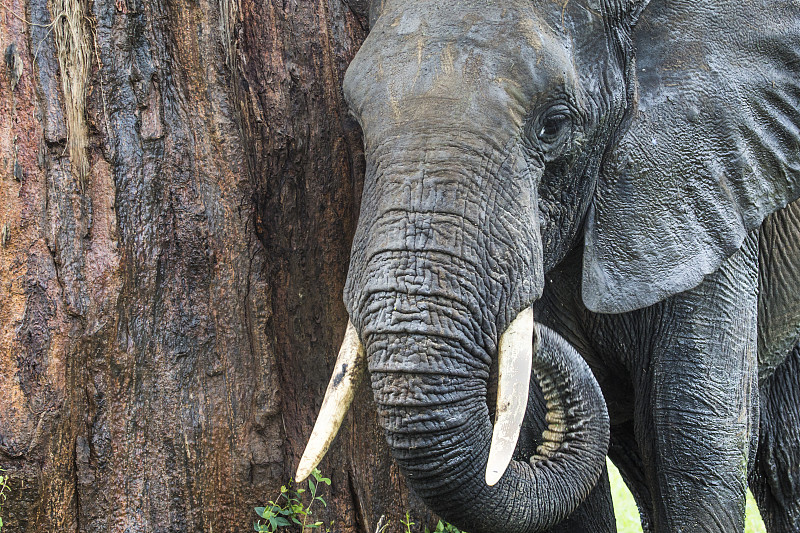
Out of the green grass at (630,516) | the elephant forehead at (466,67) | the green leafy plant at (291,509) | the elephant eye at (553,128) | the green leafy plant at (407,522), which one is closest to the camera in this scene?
the elephant forehead at (466,67)

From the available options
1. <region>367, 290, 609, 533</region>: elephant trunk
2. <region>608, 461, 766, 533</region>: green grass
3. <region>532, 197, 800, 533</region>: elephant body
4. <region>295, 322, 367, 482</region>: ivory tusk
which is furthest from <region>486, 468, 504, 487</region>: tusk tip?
<region>608, 461, 766, 533</region>: green grass

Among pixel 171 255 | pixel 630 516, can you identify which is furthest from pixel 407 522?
pixel 630 516

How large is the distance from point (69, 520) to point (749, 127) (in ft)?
8.93

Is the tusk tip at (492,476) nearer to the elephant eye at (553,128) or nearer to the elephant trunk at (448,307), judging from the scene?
the elephant trunk at (448,307)

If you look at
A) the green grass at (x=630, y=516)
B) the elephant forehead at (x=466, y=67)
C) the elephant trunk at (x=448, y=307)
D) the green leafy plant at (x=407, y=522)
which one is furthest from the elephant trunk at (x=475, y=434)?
the green grass at (x=630, y=516)

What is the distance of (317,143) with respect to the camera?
3.44m

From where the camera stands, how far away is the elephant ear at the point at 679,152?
9.82 feet

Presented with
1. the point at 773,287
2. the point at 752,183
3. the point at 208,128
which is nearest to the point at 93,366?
the point at 208,128

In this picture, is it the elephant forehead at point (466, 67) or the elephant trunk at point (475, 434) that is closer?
the elephant trunk at point (475, 434)

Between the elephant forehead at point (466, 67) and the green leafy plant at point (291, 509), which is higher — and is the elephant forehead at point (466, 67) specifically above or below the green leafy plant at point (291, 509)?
above

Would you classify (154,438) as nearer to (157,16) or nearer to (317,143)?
(317,143)

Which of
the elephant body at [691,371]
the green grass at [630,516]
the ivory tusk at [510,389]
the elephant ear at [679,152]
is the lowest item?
the green grass at [630,516]

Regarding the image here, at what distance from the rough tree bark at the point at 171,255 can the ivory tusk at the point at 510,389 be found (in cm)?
105

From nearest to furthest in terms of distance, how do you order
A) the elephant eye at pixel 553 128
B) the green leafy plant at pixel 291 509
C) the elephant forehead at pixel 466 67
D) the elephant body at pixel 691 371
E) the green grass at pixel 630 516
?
the elephant forehead at pixel 466 67
the elephant eye at pixel 553 128
the elephant body at pixel 691 371
the green leafy plant at pixel 291 509
the green grass at pixel 630 516
